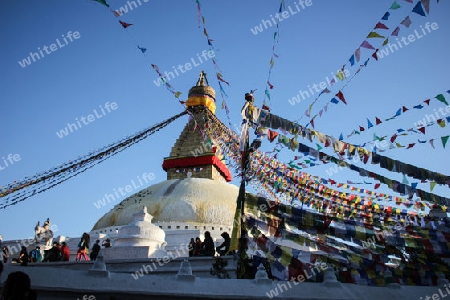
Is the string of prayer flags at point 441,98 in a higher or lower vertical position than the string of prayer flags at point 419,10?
lower

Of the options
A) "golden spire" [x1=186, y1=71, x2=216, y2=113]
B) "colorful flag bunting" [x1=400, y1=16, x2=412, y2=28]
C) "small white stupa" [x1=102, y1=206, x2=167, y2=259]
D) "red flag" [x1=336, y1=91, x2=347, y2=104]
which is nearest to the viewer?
"colorful flag bunting" [x1=400, y1=16, x2=412, y2=28]

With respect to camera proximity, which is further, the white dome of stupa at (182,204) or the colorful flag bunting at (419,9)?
the white dome of stupa at (182,204)

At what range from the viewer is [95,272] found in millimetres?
5129

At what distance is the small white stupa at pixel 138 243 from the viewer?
9.09m

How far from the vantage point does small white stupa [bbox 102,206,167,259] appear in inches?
358

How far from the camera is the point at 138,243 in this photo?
9.55m

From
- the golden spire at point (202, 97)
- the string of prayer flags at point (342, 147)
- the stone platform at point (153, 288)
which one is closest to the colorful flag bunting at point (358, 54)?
the string of prayer flags at point (342, 147)

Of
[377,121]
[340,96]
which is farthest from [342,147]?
[340,96]

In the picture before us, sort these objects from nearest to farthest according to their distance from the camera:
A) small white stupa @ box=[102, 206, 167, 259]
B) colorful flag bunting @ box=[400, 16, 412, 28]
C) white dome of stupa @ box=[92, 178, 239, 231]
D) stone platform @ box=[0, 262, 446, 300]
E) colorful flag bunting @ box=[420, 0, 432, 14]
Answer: stone platform @ box=[0, 262, 446, 300] → colorful flag bunting @ box=[420, 0, 432, 14] → colorful flag bunting @ box=[400, 16, 412, 28] → small white stupa @ box=[102, 206, 167, 259] → white dome of stupa @ box=[92, 178, 239, 231]

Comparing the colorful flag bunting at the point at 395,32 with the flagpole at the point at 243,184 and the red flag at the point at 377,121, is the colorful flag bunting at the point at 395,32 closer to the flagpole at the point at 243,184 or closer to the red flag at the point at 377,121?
the red flag at the point at 377,121

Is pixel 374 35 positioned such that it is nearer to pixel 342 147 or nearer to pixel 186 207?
pixel 342 147

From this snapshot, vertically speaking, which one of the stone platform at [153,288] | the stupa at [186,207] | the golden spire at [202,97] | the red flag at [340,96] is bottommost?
the stone platform at [153,288]

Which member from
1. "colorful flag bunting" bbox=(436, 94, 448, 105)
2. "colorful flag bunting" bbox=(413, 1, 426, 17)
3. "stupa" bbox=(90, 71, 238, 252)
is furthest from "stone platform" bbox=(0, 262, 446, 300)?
"stupa" bbox=(90, 71, 238, 252)

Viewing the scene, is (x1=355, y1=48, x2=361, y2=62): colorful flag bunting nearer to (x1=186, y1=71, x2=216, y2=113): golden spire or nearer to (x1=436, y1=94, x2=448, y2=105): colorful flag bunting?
(x1=436, y1=94, x2=448, y2=105): colorful flag bunting
